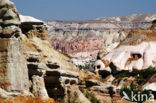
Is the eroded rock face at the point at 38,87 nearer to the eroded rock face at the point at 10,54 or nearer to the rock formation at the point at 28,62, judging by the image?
the rock formation at the point at 28,62

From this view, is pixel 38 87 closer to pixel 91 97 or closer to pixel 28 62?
pixel 28 62

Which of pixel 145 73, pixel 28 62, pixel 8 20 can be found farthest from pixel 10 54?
pixel 145 73

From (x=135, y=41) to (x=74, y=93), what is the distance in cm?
2891

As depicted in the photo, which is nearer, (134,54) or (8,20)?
(8,20)

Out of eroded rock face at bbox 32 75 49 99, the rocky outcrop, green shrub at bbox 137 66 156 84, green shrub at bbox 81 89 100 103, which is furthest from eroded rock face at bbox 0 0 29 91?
the rocky outcrop

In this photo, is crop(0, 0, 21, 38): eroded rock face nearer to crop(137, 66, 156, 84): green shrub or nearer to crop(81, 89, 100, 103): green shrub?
crop(81, 89, 100, 103): green shrub

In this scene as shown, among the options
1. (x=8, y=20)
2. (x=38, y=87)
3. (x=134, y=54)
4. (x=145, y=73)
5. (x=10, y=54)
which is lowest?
(x=145, y=73)

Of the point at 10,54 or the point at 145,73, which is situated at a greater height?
the point at 10,54

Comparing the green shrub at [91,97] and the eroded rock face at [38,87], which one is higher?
the eroded rock face at [38,87]

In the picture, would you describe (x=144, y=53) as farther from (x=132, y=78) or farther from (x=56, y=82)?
(x=56, y=82)

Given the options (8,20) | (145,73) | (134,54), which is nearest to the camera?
(8,20)

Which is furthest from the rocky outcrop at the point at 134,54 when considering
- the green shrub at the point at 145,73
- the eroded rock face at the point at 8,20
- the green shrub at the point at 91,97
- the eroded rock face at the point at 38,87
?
the eroded rock face at the point at 8,20

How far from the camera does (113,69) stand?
47688 millimetres

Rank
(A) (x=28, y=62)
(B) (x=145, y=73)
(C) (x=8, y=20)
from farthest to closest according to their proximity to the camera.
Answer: (B) (x=145, y=73) < (A) (x=28, y=62) < (C) (x=8, y=20)
